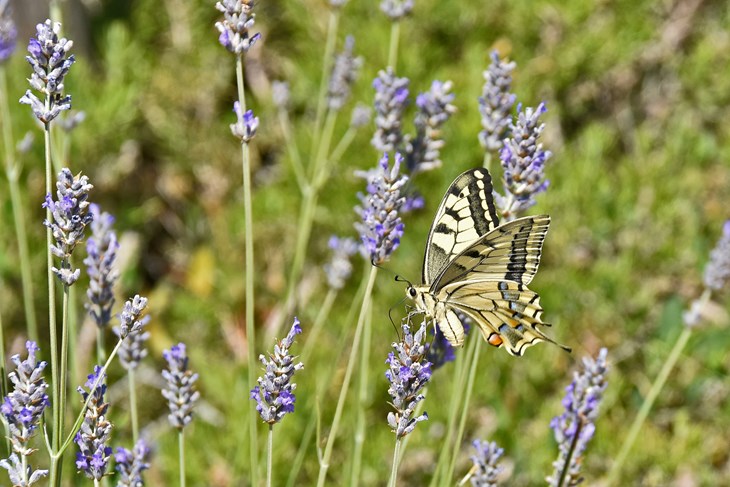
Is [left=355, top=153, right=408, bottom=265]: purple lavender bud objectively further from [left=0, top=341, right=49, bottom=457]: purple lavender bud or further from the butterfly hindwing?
[left=0, top=341, right=49, bottom=457]: purple lavender bud

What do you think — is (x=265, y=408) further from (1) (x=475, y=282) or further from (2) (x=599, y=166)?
(2) (x=599, y=166)


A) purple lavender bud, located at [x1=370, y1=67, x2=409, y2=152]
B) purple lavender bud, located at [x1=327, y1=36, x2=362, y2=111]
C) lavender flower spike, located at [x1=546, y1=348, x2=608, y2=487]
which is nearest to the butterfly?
lavender flower spike, located at [x1=546, y1=348, x2=608, y2=487]

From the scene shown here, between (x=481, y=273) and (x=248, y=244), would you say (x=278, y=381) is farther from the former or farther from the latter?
(x=481, y=273)

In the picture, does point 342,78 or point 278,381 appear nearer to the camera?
point 278,381

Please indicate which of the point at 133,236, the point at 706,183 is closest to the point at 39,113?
the point at 133,236

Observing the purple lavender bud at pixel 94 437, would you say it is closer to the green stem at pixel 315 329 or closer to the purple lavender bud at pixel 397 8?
the green stem at pixel 315 329

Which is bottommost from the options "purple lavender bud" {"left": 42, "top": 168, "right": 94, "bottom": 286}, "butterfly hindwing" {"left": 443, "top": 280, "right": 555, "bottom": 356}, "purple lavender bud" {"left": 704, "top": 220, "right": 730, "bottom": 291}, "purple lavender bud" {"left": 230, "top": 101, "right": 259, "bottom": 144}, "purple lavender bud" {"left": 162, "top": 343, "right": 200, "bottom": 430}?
"purple lavender bud" {"left": 162, "top": 343, "right": 200, "bottom": 430}

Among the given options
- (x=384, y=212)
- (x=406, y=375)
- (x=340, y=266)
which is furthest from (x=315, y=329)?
(x=406, y=375)
